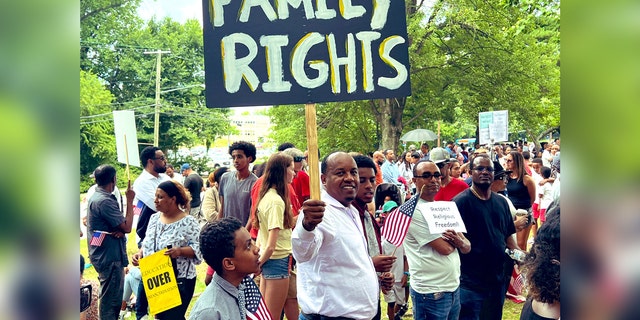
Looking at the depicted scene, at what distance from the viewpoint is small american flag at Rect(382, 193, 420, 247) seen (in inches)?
182

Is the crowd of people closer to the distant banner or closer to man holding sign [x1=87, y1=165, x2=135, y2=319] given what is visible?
man holding sign [x1=87, y1=165, x2=135, y2=319]

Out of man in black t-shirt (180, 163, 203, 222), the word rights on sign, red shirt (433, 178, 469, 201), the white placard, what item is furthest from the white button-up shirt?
man in black t-shirt (180, 163, 203, 222)

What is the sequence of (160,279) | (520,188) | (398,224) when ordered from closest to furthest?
(398,224) < (160,279) < (520,188)

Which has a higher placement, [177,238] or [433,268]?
[177,238]

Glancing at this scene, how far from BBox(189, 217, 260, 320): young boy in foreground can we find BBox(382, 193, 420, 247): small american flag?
1720 millimetres

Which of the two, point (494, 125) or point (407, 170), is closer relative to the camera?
point (494, 125)

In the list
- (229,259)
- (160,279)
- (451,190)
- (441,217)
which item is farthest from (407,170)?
(229,259)

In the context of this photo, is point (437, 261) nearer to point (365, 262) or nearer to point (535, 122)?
point (365, 262)

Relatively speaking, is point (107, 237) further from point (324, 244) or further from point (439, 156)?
point (439, 156)

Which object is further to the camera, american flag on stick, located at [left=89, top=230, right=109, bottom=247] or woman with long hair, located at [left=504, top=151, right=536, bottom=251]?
woman with long hair, located at [left=504, top=151, right=536, bottom=251]

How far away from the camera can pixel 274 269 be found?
541 centimetres

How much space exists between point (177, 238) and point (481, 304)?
251 centimetres

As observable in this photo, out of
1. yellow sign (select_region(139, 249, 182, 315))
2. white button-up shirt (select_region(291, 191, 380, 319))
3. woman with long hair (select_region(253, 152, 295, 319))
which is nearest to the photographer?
white button-up shirt (select_region(291, 191, 380, 319))
